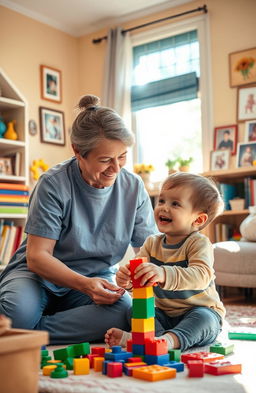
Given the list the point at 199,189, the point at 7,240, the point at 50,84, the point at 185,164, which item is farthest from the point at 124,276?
the point at 50,84

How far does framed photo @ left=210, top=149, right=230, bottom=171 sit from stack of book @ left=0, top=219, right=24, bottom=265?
1749 millimetres

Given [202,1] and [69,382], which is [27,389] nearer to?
[69,382]

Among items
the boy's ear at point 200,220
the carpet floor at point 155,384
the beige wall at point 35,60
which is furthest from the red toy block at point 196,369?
the beige wall at point 35,60

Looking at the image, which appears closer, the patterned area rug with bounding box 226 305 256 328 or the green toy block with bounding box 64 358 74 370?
the green toy block with bounding box 64 358 74 370

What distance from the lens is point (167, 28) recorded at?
500cm

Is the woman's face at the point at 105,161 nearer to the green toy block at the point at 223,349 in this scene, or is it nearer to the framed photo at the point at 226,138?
the green toy block at the point at 223,349

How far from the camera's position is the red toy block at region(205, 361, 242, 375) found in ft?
4.35

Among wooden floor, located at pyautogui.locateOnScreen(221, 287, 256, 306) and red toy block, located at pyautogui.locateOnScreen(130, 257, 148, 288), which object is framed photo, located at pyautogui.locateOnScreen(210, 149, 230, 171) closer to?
wooden floor, located at pyautogui.locateOnScreen(221, 287, 256, 306)

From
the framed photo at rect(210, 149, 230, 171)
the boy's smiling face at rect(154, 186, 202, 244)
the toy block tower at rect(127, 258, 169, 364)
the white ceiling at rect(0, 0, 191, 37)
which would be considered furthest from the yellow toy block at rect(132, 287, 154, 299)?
the white ceiling at rect(0, 0, 191, 37)

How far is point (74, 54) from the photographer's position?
5.68 m

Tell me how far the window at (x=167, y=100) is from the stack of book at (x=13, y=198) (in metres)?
1.38

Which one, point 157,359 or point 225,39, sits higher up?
point 225,39

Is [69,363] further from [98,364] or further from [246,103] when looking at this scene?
[246,103]

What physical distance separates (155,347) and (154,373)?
13cm
